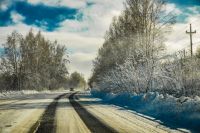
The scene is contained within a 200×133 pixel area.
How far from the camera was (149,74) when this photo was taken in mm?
31547

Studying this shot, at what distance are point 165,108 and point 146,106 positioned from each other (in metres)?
3.69

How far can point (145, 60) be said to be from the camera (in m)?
33.2

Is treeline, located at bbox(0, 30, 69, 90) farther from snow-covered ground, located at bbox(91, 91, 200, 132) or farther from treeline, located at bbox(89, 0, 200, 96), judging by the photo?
snow-covered ground, located at bbox(91, 91, 200, 132)

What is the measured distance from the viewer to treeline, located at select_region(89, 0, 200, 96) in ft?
72.7

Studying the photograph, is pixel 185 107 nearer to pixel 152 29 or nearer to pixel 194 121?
pixel 194 121

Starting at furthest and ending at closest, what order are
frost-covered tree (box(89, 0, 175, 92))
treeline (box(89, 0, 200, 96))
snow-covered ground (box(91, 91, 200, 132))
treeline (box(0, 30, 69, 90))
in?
treeline (box(0, 30, 69, 90)) < frost-covered tree (box(89, 0, 175, 92)) < treeline (box(89, 0, 200, 96)) < snow-covered ground (box(91, 91, 200, 132))

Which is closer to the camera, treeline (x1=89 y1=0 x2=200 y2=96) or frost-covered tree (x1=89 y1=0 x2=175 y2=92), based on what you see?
treeline (x1=89 y1=0 x2=200 y2=96)

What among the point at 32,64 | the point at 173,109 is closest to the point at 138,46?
the point at 173,109

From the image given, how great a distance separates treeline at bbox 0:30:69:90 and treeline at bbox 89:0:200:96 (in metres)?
35.2

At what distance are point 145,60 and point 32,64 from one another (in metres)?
→ 65.1

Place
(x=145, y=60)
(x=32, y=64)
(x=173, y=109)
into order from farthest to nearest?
(x=32, y=64), (x=145, y=60), (x=173, y=109)

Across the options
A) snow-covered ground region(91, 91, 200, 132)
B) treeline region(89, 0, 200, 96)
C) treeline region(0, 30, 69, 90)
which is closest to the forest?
treeline region(0, 30, 69, 90)

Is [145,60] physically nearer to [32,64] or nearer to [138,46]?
[138,46]

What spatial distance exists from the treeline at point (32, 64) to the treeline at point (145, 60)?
116ft
